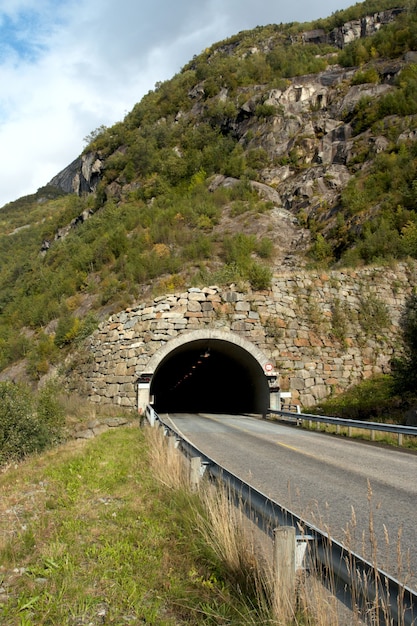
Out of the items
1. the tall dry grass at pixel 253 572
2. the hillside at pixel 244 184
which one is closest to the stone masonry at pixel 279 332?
the hillside at pixel 244 184

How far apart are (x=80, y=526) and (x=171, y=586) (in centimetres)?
232

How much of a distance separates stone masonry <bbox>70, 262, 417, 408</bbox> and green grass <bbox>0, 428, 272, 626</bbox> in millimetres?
15490

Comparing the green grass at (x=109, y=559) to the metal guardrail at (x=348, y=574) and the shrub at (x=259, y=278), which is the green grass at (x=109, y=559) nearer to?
the metal guardrail at (x=348, y=574)

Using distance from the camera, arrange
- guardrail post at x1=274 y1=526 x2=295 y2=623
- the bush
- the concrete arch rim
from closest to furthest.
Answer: guardrail post at x1=274 y1=526 x2=295 y2=623 → the bush → the concrete arch rim

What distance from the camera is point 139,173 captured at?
211 feet

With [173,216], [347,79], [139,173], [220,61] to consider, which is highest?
[220,61]

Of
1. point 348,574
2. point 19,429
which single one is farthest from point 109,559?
point 19,429

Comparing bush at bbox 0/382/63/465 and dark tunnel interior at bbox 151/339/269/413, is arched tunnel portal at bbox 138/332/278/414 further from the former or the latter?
bush at bbox 0/382/63/465

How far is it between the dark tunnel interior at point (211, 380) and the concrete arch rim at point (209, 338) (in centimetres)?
Answer: 62

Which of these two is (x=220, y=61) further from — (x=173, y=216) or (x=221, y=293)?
(x=221, y=293)

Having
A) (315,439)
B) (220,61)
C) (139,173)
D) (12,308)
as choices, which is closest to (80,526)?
(315,439)

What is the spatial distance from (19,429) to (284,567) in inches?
555

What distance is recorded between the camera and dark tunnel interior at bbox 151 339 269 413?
26453mm

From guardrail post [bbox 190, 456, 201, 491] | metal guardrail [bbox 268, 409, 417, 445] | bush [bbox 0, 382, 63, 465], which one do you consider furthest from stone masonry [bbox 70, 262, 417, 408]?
guardrail post [bbox 190, 456, 201, 491]
